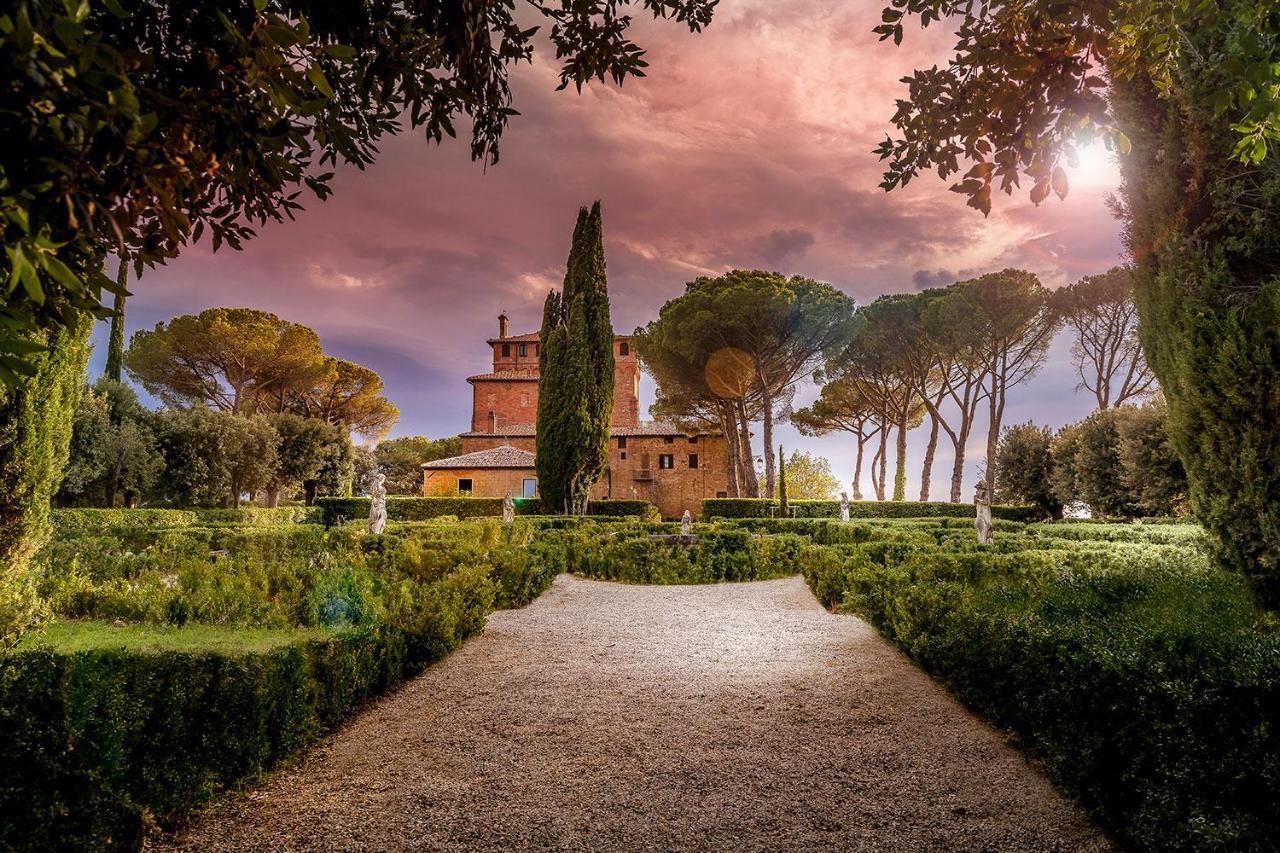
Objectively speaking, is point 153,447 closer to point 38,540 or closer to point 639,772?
point 38,540

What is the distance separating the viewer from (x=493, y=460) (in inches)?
1238

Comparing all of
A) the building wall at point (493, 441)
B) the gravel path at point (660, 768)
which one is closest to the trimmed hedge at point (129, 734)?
the gravel path at point (660, 768)

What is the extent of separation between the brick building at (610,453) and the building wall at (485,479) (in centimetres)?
5

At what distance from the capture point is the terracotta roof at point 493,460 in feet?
102

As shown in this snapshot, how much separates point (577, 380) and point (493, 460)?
10.2 metres

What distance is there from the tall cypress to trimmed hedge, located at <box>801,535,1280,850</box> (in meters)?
17.7

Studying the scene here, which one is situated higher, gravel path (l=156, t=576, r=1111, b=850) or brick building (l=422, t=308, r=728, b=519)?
brick building (l=422, t=308, r=728, b=519)

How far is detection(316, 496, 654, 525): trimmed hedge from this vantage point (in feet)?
84.9

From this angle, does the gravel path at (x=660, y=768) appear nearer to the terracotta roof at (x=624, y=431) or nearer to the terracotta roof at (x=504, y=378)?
the terracotta roof at (x=624, y=431)

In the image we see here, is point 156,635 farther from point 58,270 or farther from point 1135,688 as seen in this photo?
point 1135,688

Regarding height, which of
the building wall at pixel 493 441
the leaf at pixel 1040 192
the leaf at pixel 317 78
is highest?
the building wall at pixel 493 441

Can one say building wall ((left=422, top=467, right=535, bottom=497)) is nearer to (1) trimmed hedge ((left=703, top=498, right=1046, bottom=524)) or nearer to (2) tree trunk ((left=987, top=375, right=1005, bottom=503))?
(1) trimmed hedge ((left=703, top=498, right=1046, bottom=524))

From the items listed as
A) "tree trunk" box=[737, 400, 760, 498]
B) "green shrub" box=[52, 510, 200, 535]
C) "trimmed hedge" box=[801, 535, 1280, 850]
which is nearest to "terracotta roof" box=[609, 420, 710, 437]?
"tree trunk" box=[737, 400, 760, 498]

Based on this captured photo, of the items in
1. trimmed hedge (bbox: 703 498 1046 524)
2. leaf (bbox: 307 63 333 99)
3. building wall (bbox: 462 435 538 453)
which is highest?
building wall (bbox: 462 435 538 453)
